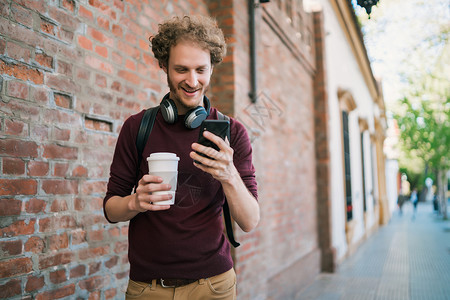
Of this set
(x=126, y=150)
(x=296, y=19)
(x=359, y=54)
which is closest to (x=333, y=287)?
(x=296, y=19)


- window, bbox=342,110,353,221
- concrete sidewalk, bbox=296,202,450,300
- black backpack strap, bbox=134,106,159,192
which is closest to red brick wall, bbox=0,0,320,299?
black backpack strap, bbox=134,106,159,192

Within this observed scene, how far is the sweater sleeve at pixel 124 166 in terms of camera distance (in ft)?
5.22

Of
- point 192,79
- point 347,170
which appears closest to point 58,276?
point 192,79

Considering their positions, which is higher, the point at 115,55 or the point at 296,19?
the point at 296,19

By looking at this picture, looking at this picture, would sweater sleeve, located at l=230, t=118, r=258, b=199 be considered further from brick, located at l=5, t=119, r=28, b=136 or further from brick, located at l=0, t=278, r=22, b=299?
brick, located at l=0, t=278, r=22, b=299

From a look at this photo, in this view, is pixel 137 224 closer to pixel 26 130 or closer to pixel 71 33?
pixel 26 130

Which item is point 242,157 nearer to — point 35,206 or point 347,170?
point 35,206

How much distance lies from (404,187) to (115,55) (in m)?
66.5

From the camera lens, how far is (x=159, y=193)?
1.34 meters

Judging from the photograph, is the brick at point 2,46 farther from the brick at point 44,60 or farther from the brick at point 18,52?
the brick at point 44,60

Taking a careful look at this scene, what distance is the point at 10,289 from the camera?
1.74 meters

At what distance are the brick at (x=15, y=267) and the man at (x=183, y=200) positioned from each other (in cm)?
60

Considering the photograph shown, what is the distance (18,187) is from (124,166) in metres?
0.64

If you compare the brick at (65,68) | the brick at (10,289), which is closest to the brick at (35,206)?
the brick at (10,289)
